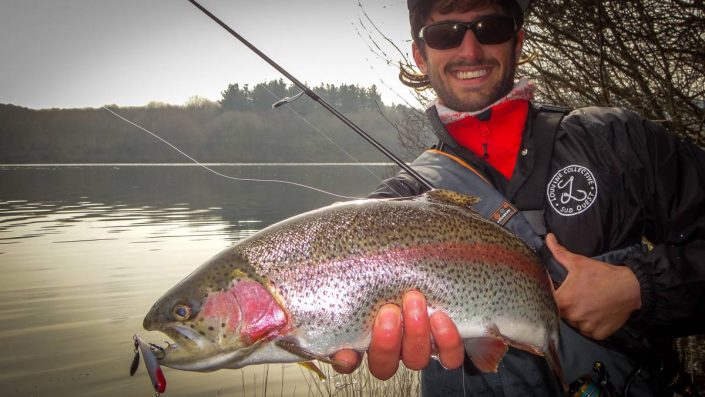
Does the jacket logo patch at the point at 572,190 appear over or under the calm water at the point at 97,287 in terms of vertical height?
over

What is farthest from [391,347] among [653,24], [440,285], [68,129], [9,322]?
[68,129]

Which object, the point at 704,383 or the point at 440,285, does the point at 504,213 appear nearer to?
the point at 440,285

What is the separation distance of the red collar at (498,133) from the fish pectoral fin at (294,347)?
5.30 feet

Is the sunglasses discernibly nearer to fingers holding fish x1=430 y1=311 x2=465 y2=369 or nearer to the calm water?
fingers holding fish x1=430 y1=311 x2=465 y2=369

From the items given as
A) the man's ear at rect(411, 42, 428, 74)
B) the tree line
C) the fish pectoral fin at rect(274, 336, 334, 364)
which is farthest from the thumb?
the tree line

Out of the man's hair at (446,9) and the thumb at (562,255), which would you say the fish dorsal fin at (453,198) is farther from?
the man's hair at (446,9)

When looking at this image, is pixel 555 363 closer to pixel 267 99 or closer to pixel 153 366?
pixel 153 366

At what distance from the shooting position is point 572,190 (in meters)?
2.64

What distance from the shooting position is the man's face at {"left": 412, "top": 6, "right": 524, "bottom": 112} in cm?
312

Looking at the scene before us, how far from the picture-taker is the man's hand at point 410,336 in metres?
2.14

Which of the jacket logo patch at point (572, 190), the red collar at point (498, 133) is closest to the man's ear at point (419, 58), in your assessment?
the red collar at point (498, 133)

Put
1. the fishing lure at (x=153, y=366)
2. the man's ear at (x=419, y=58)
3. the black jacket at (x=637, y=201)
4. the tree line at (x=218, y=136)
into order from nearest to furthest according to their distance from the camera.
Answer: the fishing lure at (x=153, y=366) < the black jacket at (x=637, y=201) < the man's ear at (x=419, y=58) < the tree line at (x=218, y=136)

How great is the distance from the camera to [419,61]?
3.53 meters

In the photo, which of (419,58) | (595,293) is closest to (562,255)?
(595,293)
